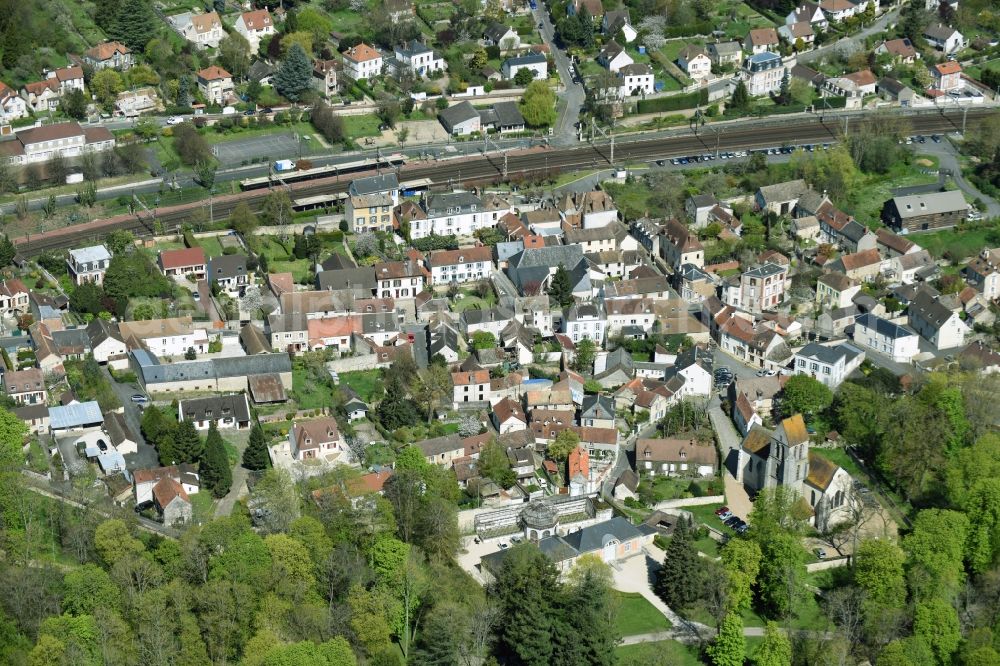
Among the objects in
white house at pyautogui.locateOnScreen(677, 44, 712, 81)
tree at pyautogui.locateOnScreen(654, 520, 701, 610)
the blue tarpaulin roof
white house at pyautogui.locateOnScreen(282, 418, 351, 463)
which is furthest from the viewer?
white house at pyautogui.locateOnScreen(677, 44, 712, 81)

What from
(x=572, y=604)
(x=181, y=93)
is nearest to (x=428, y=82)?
(x=181, y=93)

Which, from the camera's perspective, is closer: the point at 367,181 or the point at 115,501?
the point at 115,501

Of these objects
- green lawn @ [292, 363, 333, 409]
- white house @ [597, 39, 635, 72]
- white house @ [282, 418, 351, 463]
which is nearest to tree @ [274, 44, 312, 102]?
white house @ [597, 39, 635, 72]

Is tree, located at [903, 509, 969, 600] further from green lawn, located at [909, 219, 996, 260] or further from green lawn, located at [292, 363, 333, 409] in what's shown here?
green lawn, located at [909, 219, 996, 260]

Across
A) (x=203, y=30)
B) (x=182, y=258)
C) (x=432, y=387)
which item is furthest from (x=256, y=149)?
(x=432, y=387)

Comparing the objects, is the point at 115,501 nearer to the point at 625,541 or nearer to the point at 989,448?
the point at 625,541
